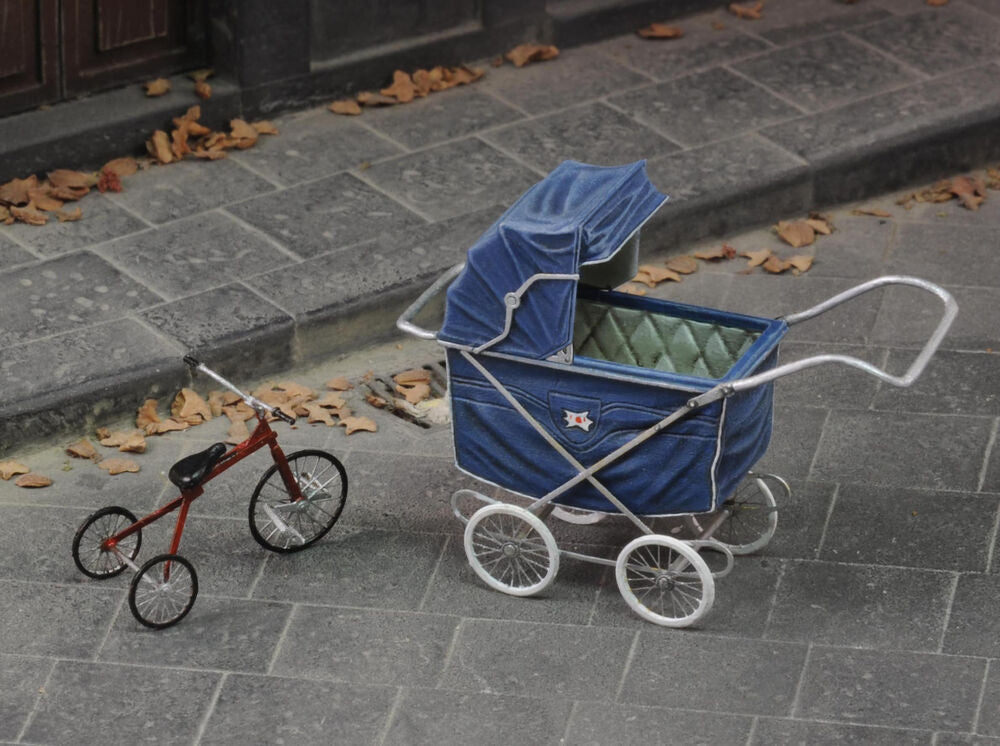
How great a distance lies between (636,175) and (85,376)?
2261 mm

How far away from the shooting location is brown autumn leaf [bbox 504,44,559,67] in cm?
939

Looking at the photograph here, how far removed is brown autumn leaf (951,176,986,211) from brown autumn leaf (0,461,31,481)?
4440mm

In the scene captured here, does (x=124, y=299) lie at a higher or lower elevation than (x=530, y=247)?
lower

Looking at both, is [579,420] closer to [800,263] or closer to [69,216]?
[800,263]

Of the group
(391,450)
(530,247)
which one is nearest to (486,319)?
(530,247)

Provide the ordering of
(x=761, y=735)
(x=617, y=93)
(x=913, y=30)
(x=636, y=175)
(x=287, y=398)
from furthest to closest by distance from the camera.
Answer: (x=913, y=30)
(x=617, y=93)
(x=287, y=398)
(x=636, y=175)
(x=761, y=735)

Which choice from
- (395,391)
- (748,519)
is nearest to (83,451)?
(395,391)

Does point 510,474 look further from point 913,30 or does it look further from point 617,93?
point 913,30

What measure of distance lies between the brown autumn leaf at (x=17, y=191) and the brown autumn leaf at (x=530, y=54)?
252 centimetres

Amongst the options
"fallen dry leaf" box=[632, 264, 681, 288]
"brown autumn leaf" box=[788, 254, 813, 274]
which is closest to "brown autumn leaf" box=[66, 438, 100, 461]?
"fallen dry leaf" box=[632, 264, 681, 288]

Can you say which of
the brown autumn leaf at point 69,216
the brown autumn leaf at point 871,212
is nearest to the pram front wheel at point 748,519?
the brown autumn leaf at point 871,212

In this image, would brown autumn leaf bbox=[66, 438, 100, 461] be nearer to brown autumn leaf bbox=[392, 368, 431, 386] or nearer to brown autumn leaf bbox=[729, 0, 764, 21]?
brown autumn leaf bbox=[392, 368, 431, 386]

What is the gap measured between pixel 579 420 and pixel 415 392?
158 cm

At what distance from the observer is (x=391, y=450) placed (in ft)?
22.6
